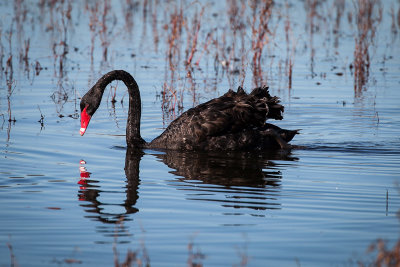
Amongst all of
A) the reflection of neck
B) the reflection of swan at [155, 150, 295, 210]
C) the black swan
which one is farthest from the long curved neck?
the reflection of swan at [155, 150, 295, 210]

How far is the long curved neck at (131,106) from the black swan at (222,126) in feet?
0.04

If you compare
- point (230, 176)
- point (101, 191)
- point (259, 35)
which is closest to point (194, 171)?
point (230, 176)

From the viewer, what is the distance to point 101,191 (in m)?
6.75

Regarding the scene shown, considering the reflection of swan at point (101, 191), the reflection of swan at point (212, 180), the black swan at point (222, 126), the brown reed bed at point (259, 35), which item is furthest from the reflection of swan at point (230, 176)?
the brown reed bed at point (259, 35)

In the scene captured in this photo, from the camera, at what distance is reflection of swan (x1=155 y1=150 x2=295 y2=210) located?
21.2 feet

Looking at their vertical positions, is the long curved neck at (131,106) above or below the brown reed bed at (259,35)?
below

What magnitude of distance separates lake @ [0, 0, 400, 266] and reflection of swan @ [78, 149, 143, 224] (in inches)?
0.8

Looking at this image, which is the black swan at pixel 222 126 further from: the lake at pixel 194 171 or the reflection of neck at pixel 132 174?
the reflection of neck at pixel 132 174

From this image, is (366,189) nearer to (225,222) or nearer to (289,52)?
(225,222)

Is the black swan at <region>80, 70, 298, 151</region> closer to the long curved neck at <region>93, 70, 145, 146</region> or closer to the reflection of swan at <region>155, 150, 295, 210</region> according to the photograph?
the long curved neck at <region>93, 70, 145, 146</region>

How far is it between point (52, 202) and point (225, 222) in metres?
1.64

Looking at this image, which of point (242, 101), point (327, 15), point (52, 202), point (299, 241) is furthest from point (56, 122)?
point (327, 15)

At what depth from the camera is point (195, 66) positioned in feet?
49.1

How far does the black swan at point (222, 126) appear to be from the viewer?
28.8 feet
